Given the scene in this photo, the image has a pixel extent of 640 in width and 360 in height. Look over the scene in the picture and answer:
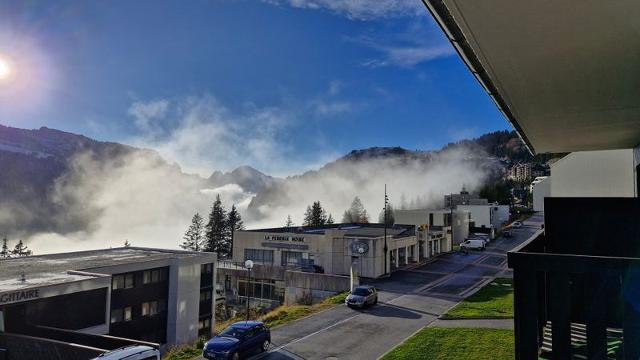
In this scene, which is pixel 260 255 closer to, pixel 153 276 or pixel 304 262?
pixel 304 262

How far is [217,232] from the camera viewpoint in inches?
4031

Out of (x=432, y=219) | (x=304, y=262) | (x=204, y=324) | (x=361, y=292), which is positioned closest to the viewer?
(x=361, y=292)

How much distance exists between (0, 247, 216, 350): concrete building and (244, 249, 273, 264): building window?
11.7 metres

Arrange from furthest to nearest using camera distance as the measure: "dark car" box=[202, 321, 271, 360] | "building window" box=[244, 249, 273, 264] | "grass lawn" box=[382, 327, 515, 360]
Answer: "building window" box=[244, 249, 273, 264]
"dark car" box=[202, 321, 271, 360]
"grass lawn" box=[382, 327, 515, 360]

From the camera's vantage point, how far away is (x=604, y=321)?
5.25 m

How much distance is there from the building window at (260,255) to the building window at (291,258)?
1774 millimetres

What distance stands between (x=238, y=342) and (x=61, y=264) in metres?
20.5

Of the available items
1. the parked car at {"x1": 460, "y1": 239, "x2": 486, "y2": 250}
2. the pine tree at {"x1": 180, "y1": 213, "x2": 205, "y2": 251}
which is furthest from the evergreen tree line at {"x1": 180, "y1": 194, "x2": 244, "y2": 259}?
the parked car at {"x1": 460, "y1": 239, "x2": 486, "y2": 250}

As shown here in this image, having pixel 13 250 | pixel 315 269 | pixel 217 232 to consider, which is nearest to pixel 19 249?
pixel 13 250

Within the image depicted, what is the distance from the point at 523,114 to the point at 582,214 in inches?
106

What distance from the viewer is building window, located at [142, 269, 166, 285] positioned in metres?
32.5

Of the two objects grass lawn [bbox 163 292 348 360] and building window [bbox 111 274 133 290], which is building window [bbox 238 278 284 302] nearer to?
grass lawn [bbox 163 292 348 360]

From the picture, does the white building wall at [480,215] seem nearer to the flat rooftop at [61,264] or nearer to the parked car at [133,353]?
the flat rooftop at [61,264]

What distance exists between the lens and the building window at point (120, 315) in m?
29.6
